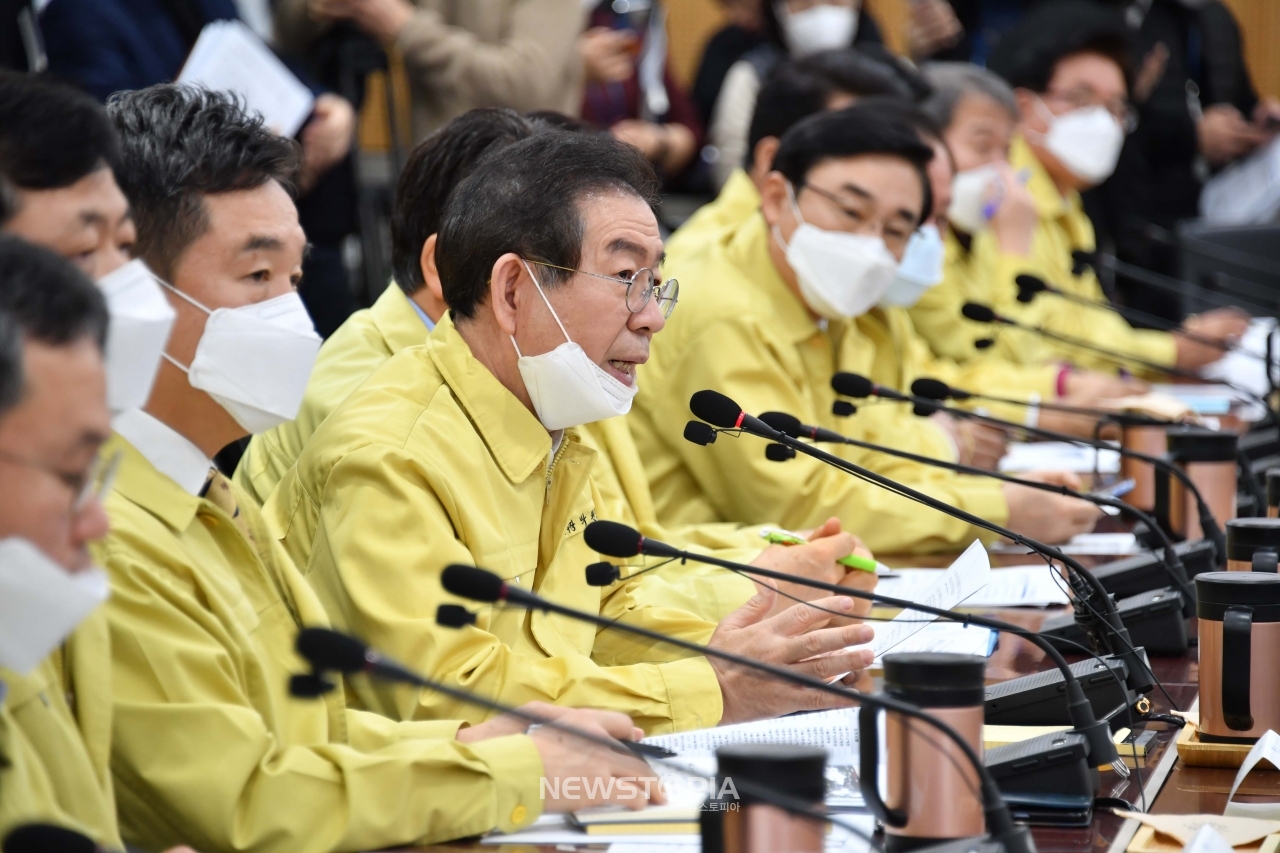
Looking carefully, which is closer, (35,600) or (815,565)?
(35,600)

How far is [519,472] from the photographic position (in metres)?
1.99

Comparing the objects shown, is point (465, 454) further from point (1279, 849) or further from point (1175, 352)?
point (1175, 352)

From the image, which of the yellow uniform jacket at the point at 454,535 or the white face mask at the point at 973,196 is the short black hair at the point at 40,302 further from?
the white face mask at the point at 973,196

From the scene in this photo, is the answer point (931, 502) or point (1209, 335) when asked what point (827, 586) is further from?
point (1209, 335)

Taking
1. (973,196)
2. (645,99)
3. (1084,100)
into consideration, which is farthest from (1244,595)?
(1084,100)

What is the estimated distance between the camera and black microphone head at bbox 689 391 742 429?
1.98m

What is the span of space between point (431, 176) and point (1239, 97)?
5530mm

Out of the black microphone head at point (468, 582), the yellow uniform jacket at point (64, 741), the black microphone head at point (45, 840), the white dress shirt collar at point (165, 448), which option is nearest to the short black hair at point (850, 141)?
the white dress shirt collar at point (165, 448)

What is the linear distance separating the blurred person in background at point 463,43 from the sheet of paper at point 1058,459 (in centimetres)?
146

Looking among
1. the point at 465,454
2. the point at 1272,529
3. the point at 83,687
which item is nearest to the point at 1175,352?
the point at 1272,529

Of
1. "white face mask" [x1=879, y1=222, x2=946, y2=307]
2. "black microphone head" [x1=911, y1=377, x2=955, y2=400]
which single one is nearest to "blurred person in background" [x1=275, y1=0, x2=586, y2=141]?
"white face mask" [x1=879, y1=222, x2=946, y2=307]

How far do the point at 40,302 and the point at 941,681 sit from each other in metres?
0.84

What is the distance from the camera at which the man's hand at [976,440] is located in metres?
3.66

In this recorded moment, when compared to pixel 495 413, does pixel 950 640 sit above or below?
below
